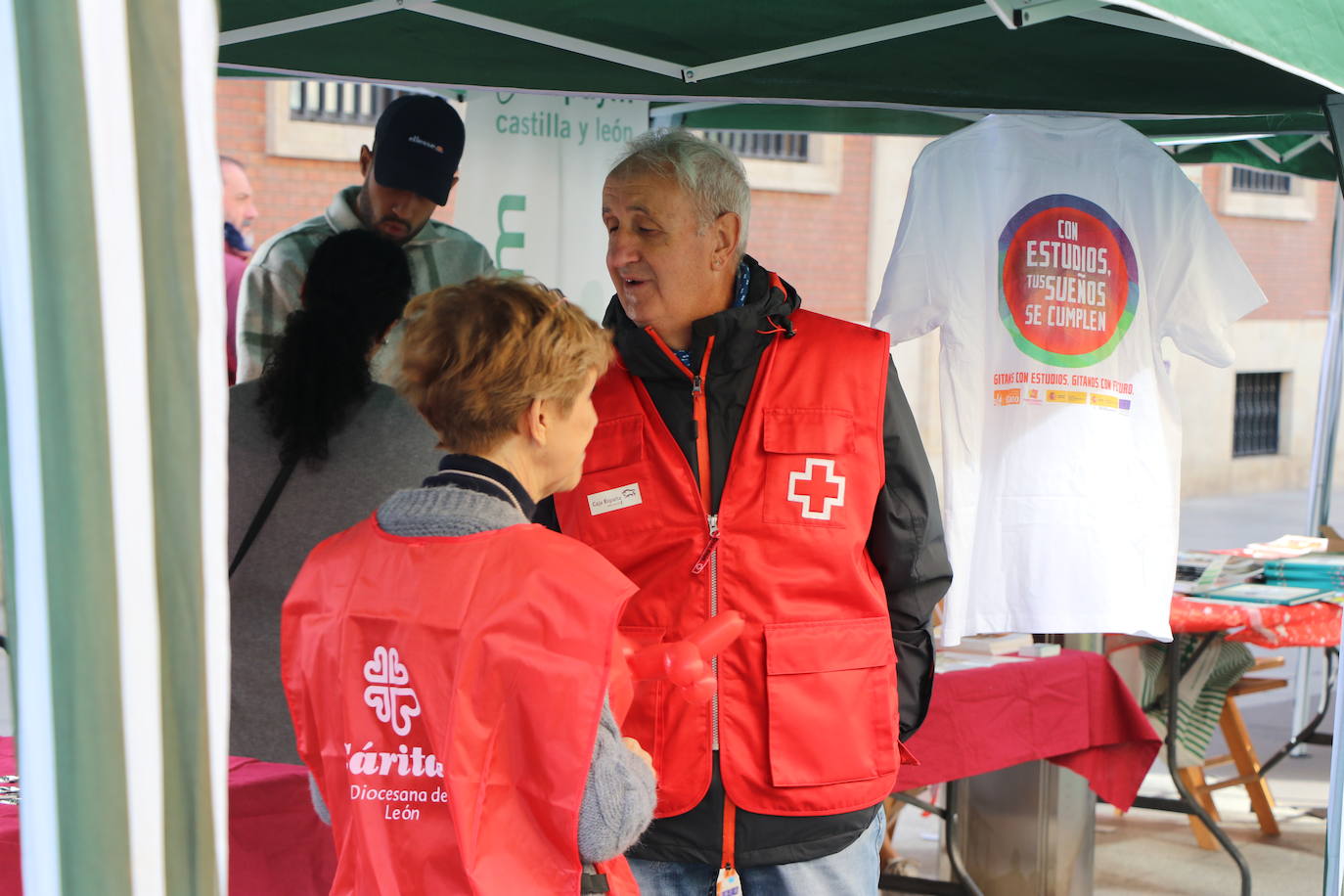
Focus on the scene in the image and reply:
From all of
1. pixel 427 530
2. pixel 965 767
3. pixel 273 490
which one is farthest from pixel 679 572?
pixel 965 767

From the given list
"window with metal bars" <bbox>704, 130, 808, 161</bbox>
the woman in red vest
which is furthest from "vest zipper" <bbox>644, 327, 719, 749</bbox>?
"window with metal bars" <bbox>704, 130, 808, 161</bbox>

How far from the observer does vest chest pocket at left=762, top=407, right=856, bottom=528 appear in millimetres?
2064

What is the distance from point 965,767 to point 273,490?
198 cm

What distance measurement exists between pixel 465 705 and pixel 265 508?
100cm

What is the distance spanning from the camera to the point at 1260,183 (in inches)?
643

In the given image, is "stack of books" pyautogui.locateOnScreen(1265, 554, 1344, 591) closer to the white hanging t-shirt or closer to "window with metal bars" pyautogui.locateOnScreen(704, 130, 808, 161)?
the white hanging t-shirt

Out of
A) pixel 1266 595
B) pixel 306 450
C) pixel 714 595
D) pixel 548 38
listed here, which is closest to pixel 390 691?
pixel 714 595

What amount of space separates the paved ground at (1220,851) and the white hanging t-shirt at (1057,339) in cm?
123

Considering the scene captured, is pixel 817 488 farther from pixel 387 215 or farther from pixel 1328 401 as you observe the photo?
pixel 1328 401

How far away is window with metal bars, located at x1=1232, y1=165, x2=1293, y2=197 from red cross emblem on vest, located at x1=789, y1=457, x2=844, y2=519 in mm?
15465

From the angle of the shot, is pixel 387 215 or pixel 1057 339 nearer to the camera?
pixel 1057 339

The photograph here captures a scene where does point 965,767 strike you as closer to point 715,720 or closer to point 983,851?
point 983,851

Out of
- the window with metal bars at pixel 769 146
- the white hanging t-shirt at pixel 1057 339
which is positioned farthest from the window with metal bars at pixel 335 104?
the white hanging t-shirt at pixel 1057 339

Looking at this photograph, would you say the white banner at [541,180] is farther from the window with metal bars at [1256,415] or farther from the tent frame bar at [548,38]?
the window with metal bars at [1256,415]
